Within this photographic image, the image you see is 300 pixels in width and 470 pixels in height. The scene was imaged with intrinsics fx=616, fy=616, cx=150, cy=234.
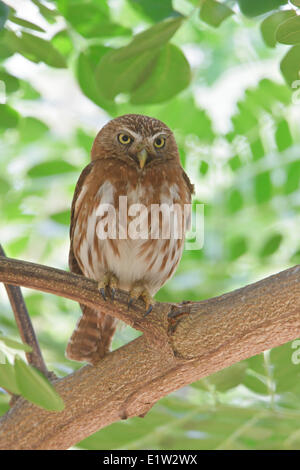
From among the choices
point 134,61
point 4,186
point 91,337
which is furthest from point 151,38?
point 91,337

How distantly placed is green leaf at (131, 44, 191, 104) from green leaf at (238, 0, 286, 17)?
47 cm

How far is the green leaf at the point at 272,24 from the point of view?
246cm

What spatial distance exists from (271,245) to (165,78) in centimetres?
118

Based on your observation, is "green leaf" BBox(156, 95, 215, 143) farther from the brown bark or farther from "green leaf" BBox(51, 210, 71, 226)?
the brown bark

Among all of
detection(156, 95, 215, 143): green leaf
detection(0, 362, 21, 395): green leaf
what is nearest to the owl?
detection(156, 95, 215, 143): green leaf

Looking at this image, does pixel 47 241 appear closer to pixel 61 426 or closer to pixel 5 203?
pixel 5 203

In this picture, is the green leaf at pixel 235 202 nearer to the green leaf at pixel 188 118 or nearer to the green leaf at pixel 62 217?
the green leaf at pixel 188 118

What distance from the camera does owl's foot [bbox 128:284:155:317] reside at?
2.67 meters

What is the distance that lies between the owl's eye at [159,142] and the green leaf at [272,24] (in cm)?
105

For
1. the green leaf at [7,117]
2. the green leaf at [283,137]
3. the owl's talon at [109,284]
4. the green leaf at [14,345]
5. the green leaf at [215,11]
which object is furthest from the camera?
the green leaf at [283,137]

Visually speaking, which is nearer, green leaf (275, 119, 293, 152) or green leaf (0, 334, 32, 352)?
green leaf (0, 334, 32, 352)

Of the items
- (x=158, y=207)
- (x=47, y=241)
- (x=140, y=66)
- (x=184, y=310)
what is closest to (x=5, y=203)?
Result: (x=47, y=241)

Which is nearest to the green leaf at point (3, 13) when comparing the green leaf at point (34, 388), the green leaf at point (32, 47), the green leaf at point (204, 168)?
the green leaf at point (32, 47)

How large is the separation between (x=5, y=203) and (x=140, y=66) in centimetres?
121
